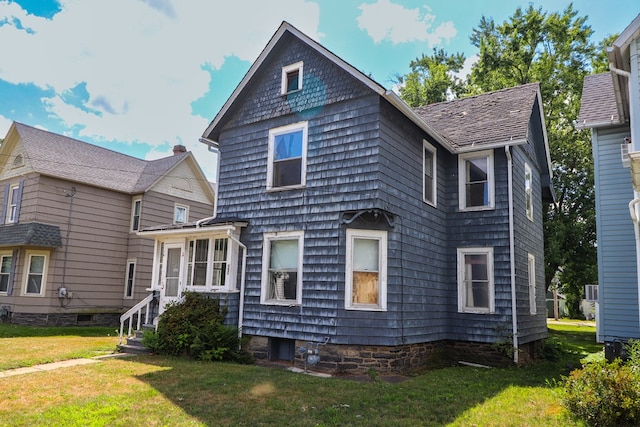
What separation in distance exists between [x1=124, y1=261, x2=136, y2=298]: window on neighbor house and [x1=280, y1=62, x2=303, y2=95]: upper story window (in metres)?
11.8

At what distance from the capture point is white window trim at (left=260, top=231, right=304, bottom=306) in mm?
10539

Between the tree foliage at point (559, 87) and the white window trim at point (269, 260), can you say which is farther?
the tree foliage at point (559, 87)

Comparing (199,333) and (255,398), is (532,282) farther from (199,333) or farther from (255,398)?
(255,398)

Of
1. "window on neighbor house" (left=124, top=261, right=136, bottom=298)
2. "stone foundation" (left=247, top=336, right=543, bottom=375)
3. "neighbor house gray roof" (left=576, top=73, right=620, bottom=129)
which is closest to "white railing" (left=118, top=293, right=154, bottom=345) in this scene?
"stone foundation" (left=247, top=336, right=543, bottom=375)

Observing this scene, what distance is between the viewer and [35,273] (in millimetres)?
17719

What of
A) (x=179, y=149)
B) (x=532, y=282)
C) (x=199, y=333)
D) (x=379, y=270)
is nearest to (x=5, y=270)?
(x=179, y=149)

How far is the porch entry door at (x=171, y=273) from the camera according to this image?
12633 mm

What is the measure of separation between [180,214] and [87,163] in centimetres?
438

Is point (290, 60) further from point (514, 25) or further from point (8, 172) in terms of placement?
point (514, 25)

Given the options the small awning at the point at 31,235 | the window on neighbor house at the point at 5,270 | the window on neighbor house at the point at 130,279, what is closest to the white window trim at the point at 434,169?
the window on neighbor house at the point at 130,279

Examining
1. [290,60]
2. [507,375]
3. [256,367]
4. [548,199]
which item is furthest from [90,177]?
[548,199]

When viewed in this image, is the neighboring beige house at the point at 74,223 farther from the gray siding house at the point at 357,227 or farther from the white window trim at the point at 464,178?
the white window trim at the point at 464,178

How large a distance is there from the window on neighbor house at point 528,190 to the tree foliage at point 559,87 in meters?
6.10

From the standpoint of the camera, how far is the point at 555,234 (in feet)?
64.8
